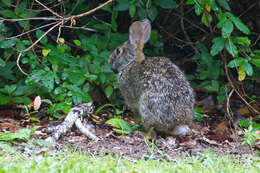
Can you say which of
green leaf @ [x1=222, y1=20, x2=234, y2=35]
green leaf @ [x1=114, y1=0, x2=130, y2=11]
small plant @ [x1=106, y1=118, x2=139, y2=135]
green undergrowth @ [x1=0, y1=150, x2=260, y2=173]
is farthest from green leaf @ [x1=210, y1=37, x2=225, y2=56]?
green undergrowth @ [x1=0, y1=150, x2=260, y2=173]

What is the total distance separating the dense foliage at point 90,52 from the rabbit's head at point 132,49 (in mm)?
158

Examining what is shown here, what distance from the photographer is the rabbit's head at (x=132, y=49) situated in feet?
18.5

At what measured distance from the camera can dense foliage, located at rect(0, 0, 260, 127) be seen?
5305 mm

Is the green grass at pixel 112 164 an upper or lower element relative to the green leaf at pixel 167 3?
lower

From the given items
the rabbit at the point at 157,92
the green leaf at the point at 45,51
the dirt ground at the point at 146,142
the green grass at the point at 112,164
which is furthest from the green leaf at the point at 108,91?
the green grass at the point at 112,164

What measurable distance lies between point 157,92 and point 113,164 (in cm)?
172

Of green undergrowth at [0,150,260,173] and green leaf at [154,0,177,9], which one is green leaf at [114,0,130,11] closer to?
green leaf at [154,0,177,9]

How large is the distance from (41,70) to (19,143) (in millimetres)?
1388

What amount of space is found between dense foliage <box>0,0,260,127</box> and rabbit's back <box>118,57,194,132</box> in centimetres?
64

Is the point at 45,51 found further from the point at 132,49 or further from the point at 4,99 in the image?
the point at 132,49

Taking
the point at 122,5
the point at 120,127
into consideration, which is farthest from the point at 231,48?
the point at 120,127

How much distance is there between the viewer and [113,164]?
11.5 ft

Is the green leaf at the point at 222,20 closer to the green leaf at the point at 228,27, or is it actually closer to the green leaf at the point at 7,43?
the green leaf at the point at 228,27

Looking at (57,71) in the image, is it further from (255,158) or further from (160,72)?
(255,158)
